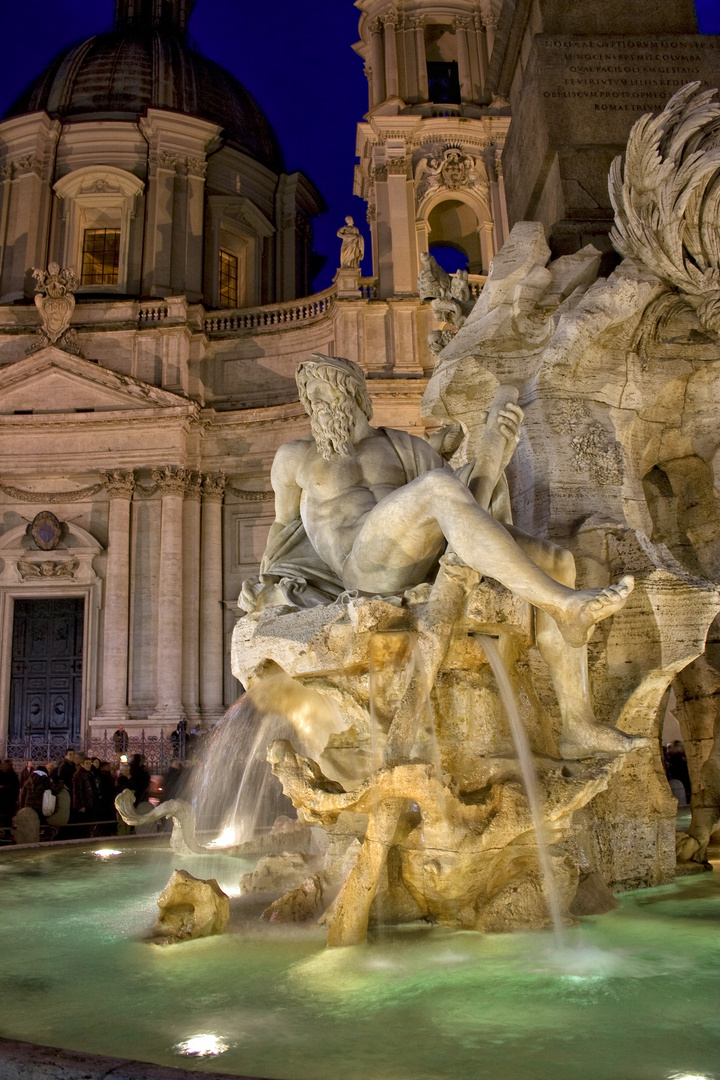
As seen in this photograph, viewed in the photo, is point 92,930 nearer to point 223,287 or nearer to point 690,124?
point 690,124

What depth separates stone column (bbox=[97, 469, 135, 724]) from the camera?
1892 centimetres

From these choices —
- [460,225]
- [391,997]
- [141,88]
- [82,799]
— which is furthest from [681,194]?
[141,88]

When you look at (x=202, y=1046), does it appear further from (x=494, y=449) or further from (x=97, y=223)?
(x=97, y=223)

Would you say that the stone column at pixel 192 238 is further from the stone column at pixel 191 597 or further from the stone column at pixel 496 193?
the stone column at pixel 496 193

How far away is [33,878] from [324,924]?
7.92ft

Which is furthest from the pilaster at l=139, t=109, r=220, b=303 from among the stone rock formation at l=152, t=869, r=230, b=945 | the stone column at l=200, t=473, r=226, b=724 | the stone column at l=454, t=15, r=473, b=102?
the stone rock formation at l=152, t=869, r=230, b=945

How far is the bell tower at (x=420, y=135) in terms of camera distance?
2116 cm

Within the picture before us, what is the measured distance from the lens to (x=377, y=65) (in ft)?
71.8

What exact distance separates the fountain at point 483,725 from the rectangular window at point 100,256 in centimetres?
2171

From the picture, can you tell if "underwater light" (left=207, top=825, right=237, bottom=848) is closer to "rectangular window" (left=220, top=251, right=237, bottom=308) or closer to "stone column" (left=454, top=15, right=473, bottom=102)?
"stone column" (left=454, top=15, right=473, bottom=102)

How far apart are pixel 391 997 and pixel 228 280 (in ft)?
84.5

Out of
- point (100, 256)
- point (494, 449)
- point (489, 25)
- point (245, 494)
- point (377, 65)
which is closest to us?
point (494, 449)

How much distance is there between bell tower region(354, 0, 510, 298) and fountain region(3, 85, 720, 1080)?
1608cm

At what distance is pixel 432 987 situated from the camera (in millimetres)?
2842
